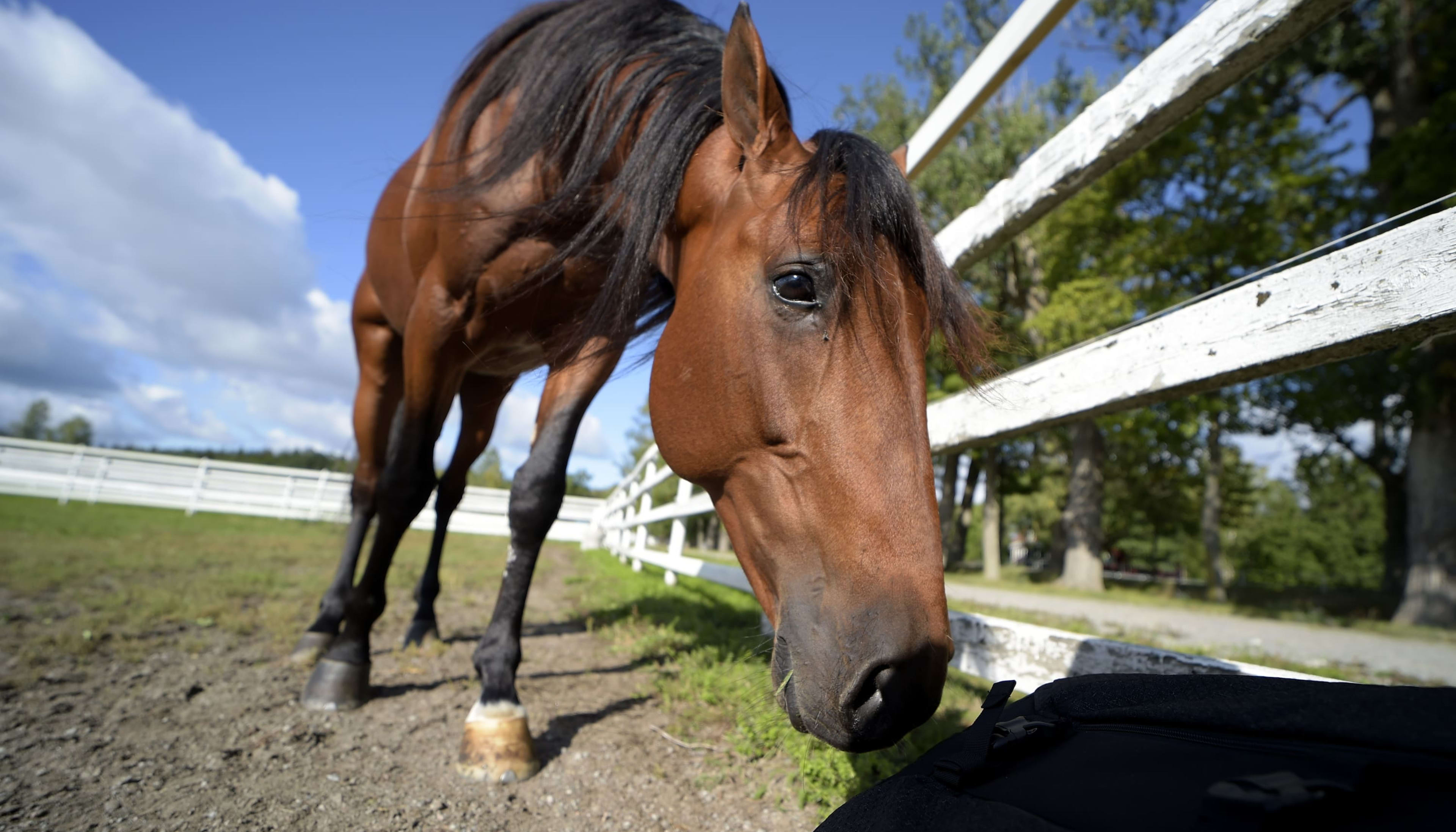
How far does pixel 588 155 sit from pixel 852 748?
1779mm

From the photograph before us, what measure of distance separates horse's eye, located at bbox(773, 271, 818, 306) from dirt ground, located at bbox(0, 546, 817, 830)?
1240 millimetres

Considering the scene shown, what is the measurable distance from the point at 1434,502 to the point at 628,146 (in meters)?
13.6

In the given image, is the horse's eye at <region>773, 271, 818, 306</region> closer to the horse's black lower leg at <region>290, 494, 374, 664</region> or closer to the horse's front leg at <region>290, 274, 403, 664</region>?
the horse's black lower leg at <region>290, 494, 374, 664</region>

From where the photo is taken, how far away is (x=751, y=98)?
1588mm

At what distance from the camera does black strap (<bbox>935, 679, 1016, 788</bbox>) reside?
827 mm

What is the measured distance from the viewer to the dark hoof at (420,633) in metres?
3.34

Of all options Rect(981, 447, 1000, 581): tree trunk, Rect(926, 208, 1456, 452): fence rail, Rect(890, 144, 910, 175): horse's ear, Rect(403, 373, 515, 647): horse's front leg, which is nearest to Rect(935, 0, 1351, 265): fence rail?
Rect(890, 144, 910, 175): horse's ear

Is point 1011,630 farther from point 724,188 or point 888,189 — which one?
point 724,188

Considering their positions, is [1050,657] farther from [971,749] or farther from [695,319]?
[695,319]

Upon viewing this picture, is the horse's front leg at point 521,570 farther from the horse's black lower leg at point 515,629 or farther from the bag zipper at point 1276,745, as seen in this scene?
the bag zipper at point 1276,745

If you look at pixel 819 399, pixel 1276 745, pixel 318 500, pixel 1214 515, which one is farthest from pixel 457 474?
pixel 1214 515

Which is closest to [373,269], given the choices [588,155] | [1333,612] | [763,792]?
[588,155]

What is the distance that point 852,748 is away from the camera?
1.00 m

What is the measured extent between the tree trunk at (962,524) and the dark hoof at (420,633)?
19.6m
